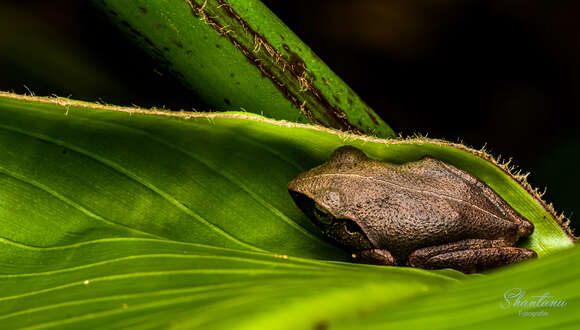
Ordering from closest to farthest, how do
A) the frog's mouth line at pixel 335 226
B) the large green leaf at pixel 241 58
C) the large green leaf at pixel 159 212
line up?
the large green leaf at pixel 159 212
the frog's mouth line at pixel 335 226
the large green leaf at pixel 241 58

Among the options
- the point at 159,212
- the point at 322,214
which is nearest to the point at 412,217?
the point at 322,214

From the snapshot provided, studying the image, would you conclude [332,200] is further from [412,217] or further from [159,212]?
[159,212]

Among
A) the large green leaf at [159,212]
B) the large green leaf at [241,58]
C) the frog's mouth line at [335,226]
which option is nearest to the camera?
the large green leaf at [159,212]

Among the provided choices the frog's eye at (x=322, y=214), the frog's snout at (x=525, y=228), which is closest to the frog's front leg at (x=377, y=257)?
the frog's eye at (x=322, y=214)

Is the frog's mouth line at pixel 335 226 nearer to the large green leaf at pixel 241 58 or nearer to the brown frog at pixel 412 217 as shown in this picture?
the brown frog at pixel 412 217

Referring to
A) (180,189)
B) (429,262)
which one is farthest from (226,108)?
(429,262)

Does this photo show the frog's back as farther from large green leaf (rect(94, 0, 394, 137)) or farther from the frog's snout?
large green leaf (rect(94, 0, 394, 137))
